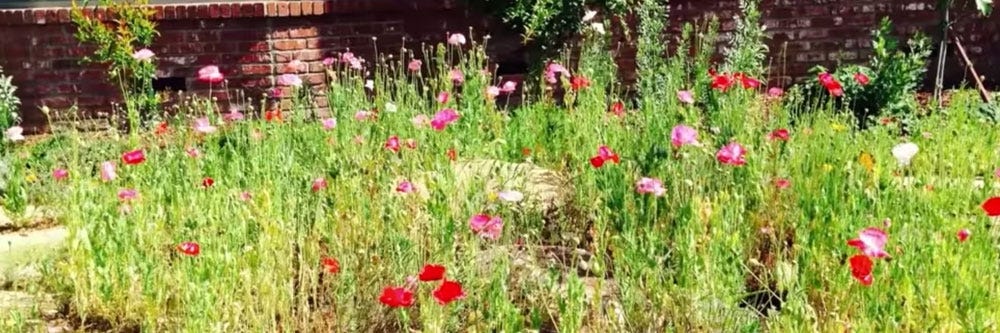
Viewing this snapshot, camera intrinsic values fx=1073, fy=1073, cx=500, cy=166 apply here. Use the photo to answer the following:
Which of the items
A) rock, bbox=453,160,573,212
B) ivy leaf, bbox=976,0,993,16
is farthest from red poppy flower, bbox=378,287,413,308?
ivy leaf, bbox=976,0,993,16

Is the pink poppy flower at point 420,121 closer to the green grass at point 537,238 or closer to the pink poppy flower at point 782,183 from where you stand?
the green grass at point 537,238

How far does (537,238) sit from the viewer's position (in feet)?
10.7

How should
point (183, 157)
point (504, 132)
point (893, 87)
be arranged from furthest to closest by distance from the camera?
1. point (893, 87)
2. point (504, 132)
3. point (183, 157)

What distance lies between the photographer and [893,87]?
560 cm

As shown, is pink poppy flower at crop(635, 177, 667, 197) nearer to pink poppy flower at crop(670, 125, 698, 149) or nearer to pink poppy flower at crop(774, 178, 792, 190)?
pink poppy flower at crop(670, 125, 698, 149)

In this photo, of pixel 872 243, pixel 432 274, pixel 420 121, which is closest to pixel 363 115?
pixel 420 121

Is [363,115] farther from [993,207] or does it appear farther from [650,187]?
[993,207]

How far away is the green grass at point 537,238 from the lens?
255 centimetres

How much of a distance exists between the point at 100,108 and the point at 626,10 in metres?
3.27

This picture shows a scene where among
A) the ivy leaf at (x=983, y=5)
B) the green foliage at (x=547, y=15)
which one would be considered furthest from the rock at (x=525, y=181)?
the ivy leaf at (x=983, y=5)

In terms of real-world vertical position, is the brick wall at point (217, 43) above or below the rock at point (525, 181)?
above

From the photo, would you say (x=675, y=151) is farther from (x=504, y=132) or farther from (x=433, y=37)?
(x=433, y=37)

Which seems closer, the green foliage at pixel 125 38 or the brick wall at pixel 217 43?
the green foliage at pixel 125 38

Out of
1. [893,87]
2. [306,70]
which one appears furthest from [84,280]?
[893,87]
